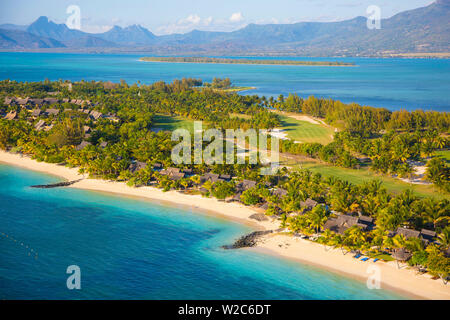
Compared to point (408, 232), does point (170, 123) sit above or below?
above

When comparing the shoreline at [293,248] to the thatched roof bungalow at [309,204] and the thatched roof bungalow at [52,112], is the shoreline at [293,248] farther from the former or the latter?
the thatched roof bungalow at [52,112]

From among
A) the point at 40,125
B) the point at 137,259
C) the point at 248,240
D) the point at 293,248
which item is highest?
the point at 40,125

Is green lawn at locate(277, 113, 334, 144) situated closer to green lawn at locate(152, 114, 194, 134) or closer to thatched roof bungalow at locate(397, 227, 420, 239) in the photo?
green lawn at locate(152, 114, 194, 134)

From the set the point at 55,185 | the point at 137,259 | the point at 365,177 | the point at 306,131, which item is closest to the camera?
the point at 137,259

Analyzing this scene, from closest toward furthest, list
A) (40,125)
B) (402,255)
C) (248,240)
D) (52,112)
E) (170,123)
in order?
(402,255)
(248,240)
(40,125)
(52,112)
(170,123)

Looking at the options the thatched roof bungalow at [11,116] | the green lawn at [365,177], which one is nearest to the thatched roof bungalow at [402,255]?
the green lawn at [365,177]

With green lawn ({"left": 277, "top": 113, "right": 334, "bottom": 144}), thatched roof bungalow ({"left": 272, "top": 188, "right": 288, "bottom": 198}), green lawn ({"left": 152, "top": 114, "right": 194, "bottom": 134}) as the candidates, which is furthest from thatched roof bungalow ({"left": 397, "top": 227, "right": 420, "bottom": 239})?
green lawn ({"left": 152, "top": 114, "right": 194, "bottom": 134})

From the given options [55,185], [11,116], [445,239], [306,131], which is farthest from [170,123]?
[445,239]

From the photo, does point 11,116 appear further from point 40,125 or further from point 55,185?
point 55,185
